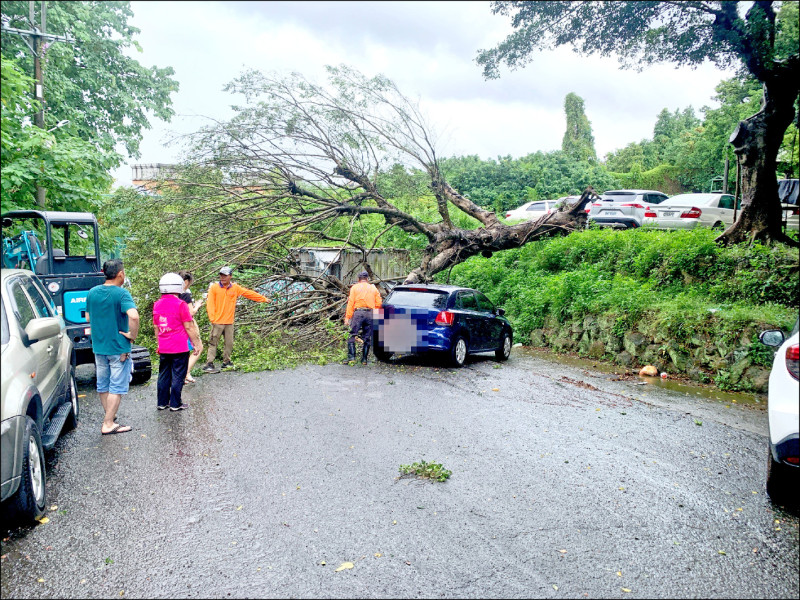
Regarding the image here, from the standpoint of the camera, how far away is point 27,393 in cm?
473

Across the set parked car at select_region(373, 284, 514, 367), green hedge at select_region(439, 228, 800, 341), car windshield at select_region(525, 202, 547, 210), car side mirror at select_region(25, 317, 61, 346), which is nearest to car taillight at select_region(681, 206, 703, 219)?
green hedge at select_region(439, 228, 800, 341)

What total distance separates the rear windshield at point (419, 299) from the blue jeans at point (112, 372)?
6.01m

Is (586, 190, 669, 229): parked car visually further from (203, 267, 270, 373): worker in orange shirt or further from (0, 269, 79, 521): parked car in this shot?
(0, 269, 79, 521): parked car

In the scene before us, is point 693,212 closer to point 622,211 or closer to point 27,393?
point 622,211

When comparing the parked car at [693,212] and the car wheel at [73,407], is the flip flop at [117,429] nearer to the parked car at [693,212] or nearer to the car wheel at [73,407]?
the car wheel at [73,407]

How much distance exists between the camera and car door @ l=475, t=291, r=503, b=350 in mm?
13148

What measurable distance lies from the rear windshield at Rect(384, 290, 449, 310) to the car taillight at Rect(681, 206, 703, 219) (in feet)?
34.6

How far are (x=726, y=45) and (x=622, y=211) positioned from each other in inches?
362

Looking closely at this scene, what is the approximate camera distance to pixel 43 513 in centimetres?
483

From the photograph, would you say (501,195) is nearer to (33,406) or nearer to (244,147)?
(244,147)

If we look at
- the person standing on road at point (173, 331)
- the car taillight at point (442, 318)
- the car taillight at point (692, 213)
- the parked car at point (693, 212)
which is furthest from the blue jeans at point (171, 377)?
the car taillight at point (692, 213)

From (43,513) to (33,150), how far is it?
28.3ft

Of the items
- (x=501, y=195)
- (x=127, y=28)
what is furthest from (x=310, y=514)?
(x=501, y=195)

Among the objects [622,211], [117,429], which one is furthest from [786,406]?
[622,211]
